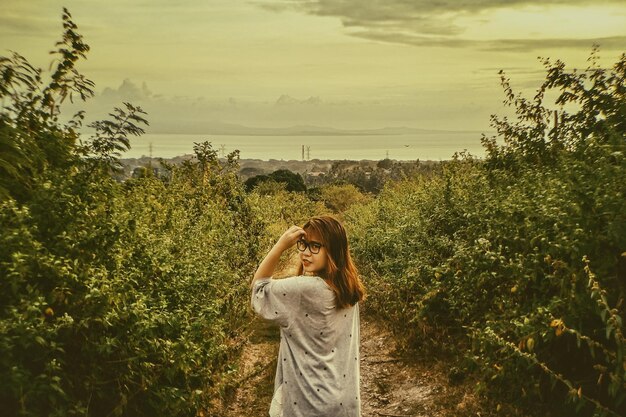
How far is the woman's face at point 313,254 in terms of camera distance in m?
3.25

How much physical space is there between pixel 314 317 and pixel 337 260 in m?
0.32

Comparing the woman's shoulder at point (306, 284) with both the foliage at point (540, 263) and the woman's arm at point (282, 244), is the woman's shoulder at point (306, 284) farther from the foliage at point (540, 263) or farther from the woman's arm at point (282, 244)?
the foliage at point (540, 263)

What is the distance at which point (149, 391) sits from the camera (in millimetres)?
4969

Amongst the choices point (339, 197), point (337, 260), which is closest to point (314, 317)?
point (337, 260)

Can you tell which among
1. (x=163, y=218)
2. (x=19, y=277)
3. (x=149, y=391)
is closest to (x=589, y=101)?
(x=163, y=218)

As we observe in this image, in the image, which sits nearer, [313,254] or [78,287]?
[313,254]

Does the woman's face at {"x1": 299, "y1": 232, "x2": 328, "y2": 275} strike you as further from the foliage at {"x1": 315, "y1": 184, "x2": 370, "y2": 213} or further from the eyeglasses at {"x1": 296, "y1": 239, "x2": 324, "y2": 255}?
the foliage at {"x1": 315, "y1": 184, "x2": 370, "y2": 213}

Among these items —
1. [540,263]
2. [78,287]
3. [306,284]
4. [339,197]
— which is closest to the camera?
[306,284]

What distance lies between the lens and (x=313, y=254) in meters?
3.26

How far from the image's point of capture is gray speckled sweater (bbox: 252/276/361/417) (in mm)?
3191

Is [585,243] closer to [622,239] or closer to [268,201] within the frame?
[622,239]

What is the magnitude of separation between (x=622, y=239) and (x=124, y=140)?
4.18 m

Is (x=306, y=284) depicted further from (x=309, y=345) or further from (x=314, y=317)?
(x=309, y=345)

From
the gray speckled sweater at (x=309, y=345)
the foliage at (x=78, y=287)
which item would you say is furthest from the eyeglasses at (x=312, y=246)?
the foliage at (x=78, y=287)
